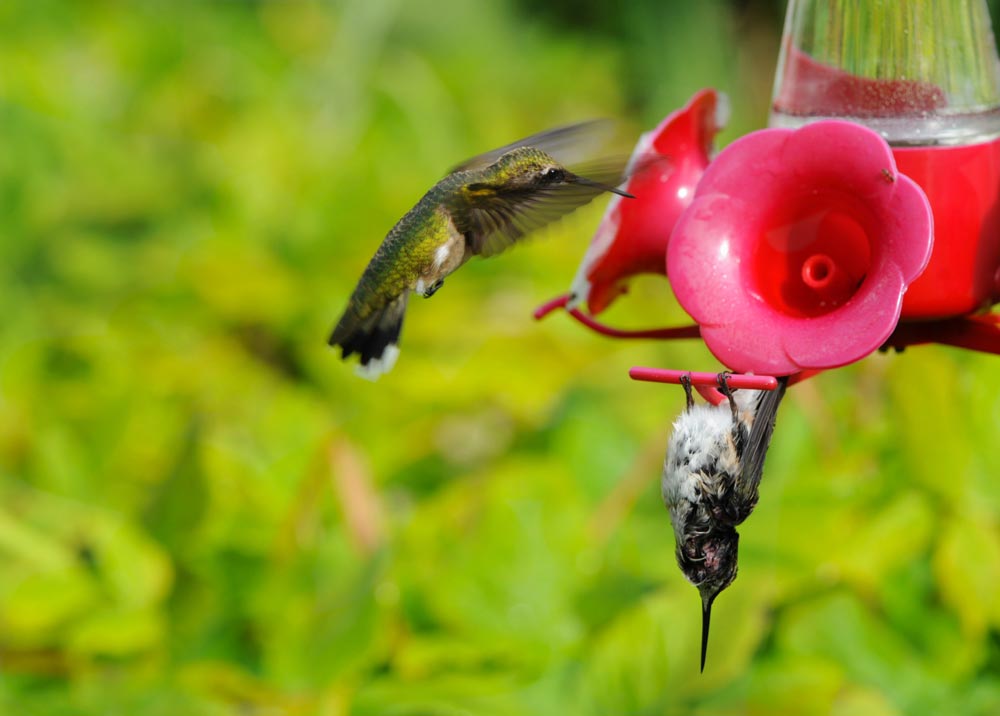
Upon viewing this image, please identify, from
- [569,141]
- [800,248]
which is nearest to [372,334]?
[569,141]

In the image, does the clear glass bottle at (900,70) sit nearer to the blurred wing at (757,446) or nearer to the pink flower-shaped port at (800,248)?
the pink flower-shaped port at (800,248)

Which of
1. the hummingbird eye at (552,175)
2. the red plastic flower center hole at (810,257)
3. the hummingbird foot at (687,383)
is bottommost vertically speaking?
the hummingbird foot at (687,383)

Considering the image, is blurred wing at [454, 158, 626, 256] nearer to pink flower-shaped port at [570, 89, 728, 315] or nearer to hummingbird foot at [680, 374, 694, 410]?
pink flower-shaped port at [570, 89, 728, 315]

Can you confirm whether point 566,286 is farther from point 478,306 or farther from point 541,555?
point 541,555

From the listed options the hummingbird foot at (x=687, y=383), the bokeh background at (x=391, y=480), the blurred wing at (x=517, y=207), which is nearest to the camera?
the hummingbird foot at (x=687, y=383)

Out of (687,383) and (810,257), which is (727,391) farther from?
(810,257)

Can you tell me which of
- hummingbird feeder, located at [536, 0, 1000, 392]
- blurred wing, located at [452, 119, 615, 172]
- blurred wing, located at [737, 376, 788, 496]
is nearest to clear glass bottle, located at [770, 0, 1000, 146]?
hummingbird feeder, located at [536, 0, 1000, 392]

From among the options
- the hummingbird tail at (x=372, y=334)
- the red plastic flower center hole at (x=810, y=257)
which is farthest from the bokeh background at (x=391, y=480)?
the red plastic flower center hole at (x=810, y=257)

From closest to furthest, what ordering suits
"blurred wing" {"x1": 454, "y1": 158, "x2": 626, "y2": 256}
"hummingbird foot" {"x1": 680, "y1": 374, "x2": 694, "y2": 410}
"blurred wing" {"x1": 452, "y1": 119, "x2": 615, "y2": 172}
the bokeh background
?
"hummingbird foot" {"x1": 680, "y1": 374, "x2": 694, "y2": 410}, "blurred wing" {"x1": 454, "y1": 158, "x2": 626, "y2": 256}, "blurred wing" {"x1": 452, "y1": 119, "x2": 615, "y2": 172}, the bokeh background

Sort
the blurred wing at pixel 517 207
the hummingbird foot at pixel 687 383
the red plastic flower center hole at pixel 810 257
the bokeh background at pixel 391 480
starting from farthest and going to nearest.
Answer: the bokeh background at pixel 391 480, the blurred wing at pixel 517 207, the red plastic flower center hole at pixel 810 257, the hummingbird foot at pixel 687 383
